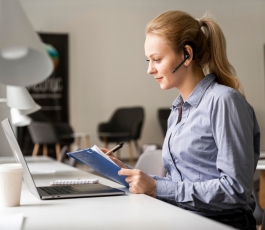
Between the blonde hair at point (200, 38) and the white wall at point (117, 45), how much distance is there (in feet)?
23.4

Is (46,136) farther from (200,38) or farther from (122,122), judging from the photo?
(200,38)

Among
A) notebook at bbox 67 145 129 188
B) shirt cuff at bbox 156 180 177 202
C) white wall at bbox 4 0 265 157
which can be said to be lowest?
white wall at bbox 4 0 265 157

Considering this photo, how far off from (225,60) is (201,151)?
0.35 meters

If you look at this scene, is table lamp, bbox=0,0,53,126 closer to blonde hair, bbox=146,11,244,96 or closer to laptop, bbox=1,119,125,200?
laptop, bbox=1,119,125,200

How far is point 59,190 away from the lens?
1.73 m

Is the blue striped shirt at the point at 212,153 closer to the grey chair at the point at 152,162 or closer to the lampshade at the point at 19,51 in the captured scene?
the lampshade at the point at 19,51

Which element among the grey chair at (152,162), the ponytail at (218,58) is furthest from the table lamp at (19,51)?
the grey chair at (152,162)

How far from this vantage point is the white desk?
1.12 metres

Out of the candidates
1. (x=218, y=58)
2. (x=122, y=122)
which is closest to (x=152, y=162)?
(x=218, y=58)

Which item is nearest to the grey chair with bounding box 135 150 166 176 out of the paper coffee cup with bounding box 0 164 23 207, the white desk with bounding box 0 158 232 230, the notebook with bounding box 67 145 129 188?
the notebook with bounding box 67 145 129 188

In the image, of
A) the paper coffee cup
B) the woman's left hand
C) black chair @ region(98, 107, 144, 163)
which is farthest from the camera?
black chair @ region(98, 107, 144, 163)

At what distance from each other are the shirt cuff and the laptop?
12cm

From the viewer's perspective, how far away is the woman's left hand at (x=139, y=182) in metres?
1.57

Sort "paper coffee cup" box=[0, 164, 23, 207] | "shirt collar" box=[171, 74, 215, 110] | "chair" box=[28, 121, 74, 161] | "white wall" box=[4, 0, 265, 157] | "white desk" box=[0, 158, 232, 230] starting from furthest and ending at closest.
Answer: "white wall" box=[4, 0, 265, 157], "chair" box=[28, 121, 74, 161], "shirt collar" box=[171, 74, 215, 110], "paper coffee cup" box=[0, 164, 23, 207], "white desk" box=[0, 158, 232, 230]
